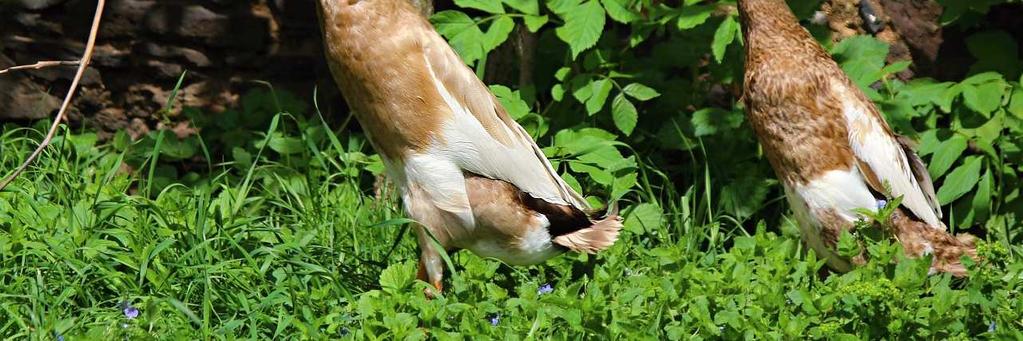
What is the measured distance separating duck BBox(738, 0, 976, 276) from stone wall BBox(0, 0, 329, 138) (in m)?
2.26

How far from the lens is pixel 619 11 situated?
15.1ft

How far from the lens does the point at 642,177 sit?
17.2 ft

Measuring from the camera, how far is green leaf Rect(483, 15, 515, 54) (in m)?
4.60

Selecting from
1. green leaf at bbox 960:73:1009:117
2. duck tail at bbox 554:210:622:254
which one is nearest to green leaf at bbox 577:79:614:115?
duck tail at bbox 554:210:622:254

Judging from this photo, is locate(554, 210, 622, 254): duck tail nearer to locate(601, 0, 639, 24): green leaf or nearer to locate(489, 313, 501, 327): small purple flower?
locate(489, 313, 501, 327): small purple flower

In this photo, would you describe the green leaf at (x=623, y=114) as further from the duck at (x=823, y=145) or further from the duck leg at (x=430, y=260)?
the duck leg at (x=430, y=260)

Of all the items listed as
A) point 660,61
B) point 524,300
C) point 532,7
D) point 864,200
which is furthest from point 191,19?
point 864,200

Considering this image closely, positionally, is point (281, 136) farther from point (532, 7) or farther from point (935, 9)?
point (935, 9)

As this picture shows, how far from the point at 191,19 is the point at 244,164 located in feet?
2.70

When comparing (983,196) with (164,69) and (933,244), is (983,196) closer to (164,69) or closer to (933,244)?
(933,244)

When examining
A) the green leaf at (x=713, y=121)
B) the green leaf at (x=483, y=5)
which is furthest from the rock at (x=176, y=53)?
the green leaf at (x=713, y=121)

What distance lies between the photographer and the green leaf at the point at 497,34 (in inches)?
181

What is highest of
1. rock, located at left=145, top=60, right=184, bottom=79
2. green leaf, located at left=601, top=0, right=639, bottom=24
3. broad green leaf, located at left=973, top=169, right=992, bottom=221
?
green leaf, located at left=601, top=0, right=639, bottom=24

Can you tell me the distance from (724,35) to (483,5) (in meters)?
0.92
